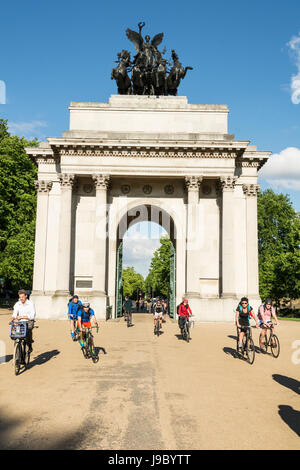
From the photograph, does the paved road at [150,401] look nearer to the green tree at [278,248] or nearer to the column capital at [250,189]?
the column capital at [250,189]

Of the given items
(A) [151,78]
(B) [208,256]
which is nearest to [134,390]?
(B) [208,256]

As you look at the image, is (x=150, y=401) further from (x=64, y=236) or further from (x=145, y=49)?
(x=145, y=49)

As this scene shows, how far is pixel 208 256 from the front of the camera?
26.9 m

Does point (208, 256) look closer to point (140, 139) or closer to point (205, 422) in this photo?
point (140, 139)

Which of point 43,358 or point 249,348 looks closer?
point 43,358

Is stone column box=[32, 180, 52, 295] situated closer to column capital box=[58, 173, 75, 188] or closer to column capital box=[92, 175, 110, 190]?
column capital box=[58, 173, 75, 188]

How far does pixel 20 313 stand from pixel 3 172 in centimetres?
2581

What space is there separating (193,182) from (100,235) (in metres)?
7.32

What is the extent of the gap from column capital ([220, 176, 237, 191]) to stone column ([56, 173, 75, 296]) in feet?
33.5

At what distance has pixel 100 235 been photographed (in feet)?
85.1

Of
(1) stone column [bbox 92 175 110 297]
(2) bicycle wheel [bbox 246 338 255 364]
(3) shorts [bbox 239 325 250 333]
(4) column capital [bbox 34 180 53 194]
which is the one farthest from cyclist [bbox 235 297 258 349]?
(4) column capital [bbox 34 180 53 194]

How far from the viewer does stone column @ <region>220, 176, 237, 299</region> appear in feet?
82.1

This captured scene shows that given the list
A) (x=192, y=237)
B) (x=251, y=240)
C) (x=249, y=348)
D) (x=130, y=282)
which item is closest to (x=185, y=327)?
(x=249, y=348)

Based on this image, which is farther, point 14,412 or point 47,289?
point 47,289
